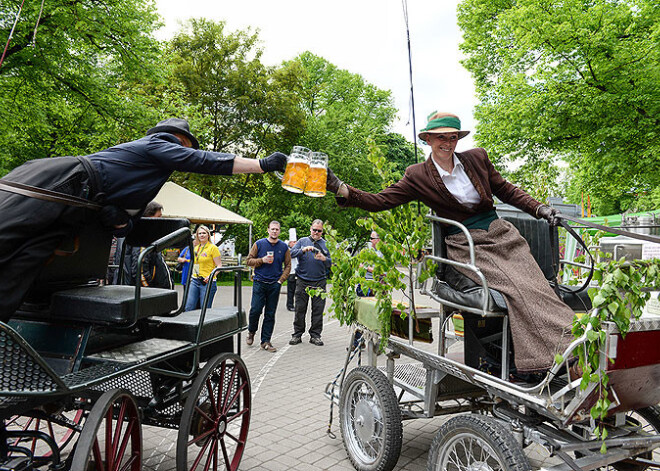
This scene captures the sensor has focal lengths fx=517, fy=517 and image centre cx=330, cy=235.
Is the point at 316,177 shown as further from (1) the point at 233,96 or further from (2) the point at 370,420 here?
(1) the point at 233,96

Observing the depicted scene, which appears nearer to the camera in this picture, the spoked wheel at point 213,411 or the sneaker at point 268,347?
the spoked wheel at point 213,411

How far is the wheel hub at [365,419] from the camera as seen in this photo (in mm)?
3764

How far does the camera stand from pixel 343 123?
29734 millimetres

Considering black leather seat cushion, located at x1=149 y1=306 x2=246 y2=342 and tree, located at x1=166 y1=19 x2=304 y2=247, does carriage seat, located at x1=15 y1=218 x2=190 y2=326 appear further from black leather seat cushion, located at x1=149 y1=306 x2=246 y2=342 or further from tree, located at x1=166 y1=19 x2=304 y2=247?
tree, located at x1=166 y1=19 x2=304 y2=247

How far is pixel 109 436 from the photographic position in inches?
105

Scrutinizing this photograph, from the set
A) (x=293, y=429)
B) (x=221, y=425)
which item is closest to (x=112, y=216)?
(x=221, y=425)

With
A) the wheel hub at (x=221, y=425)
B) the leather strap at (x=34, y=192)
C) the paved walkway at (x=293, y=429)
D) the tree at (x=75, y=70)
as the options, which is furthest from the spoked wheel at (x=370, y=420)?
the tree at (x=75, y=70)

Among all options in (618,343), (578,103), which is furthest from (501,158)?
(618,343)

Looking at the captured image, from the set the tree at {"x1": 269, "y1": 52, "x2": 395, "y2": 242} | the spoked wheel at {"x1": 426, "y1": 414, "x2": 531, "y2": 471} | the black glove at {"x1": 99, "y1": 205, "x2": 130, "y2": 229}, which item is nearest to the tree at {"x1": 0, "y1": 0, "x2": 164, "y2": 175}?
the black glove at {"x1": 99, "y1": 205, "x2": 130, "y2": 229}

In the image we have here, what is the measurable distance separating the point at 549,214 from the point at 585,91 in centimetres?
1232

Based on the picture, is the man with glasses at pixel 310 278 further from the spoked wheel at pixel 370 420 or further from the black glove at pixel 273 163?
the black glove at pixel 273 163

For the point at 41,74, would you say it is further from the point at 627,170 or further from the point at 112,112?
the point at 627,170

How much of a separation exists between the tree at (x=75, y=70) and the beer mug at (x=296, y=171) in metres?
9.50

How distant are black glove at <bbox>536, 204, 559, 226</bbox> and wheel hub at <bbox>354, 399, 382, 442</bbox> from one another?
5.88 ft
